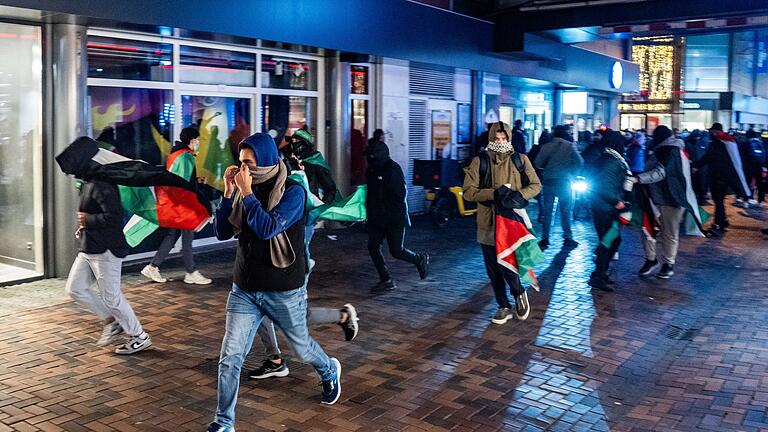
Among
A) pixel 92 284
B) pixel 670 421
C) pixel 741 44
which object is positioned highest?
pixel 741 44

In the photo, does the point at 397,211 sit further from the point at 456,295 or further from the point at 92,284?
the point at 92,284

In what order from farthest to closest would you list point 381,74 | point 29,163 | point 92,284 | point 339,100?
point 381,74, point 339,100, point 29,163, point 92,284

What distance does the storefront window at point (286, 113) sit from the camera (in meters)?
13.6

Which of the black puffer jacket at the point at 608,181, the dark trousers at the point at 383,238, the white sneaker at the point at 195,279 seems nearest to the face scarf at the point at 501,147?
the dark trousers at the point at 383,238

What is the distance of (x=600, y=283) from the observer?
9977 millimetres

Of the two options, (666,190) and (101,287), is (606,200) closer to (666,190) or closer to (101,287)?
(666,190)

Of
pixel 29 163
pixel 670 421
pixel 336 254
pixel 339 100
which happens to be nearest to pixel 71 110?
pixel 29 163

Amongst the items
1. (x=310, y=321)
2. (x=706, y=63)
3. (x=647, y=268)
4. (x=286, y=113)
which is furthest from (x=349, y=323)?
(x=706, y=63)

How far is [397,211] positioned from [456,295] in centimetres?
120

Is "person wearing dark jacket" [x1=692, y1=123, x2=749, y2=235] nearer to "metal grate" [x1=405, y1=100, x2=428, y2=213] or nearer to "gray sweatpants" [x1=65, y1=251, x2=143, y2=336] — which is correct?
"metal grate" [x1=405, y1=100, x2=428, y2=213]

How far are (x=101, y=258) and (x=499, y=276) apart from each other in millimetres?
3746

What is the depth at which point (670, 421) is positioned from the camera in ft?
18.7

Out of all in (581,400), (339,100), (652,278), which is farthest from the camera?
(339,100)

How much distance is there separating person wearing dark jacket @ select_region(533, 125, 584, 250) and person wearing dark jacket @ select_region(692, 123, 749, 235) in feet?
11.2
